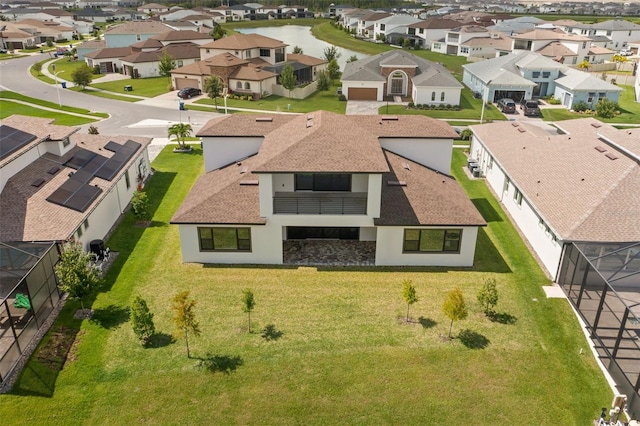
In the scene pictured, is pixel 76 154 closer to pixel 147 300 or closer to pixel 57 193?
pixel 57 193

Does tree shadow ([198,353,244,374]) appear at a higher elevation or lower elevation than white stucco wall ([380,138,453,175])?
lower

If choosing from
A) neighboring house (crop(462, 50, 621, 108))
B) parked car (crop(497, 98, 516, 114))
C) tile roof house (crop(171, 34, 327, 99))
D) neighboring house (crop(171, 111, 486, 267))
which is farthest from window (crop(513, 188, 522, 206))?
tile roof house (crop(171, 34, 327, 99))

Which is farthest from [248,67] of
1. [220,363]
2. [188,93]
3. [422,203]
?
[220,363]

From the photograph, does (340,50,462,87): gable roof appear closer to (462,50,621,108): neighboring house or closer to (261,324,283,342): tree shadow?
(462,50,621,108): neighboring house

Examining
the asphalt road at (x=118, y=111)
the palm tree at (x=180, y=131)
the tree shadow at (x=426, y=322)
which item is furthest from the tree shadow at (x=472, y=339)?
the asphalt road at (x=118, y=111)

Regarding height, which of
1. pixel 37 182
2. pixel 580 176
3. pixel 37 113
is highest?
pixel 580 176

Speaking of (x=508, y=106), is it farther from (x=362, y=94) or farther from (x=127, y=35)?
(x=127, y=35)
